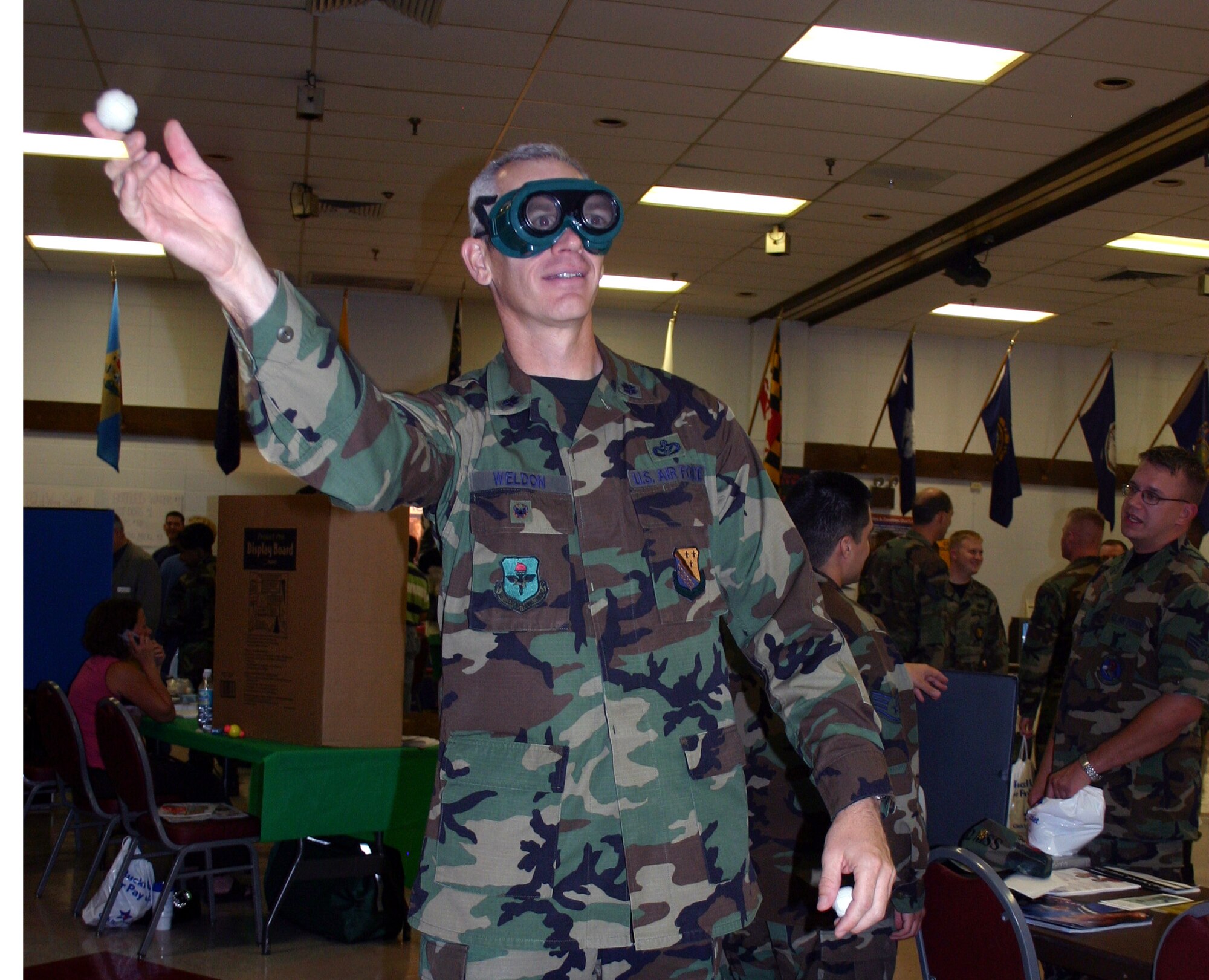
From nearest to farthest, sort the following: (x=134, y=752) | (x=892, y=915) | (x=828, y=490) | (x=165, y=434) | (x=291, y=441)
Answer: (x=291, y=441) → (x=892, y=915) → (x=828, y=490) → (x=134, y=752) → (x=165, y=434)

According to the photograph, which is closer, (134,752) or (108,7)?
(134,752)

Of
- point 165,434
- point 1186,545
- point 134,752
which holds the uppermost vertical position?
point 165,434

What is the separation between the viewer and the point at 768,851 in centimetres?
262

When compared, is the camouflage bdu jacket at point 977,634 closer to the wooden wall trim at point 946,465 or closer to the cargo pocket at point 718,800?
the wooden wall trim at point 946,465

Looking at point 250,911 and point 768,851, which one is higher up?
point 768,851

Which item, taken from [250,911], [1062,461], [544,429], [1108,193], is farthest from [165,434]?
[544,429]

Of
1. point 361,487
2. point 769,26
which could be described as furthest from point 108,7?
point 361,487

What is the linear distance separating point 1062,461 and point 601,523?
12554mm

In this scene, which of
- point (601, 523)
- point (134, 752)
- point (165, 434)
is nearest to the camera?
point (601, 523)

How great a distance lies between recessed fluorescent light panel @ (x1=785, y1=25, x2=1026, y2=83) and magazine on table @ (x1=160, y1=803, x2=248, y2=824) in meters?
4.45

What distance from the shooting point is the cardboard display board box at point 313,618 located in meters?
4.00

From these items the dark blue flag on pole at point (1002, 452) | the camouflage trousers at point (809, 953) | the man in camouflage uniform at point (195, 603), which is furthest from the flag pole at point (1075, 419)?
the camouflage trousers at point (809, 953)

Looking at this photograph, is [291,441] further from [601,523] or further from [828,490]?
[828,490]

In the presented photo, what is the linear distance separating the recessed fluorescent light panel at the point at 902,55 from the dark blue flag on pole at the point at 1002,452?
5279mm
